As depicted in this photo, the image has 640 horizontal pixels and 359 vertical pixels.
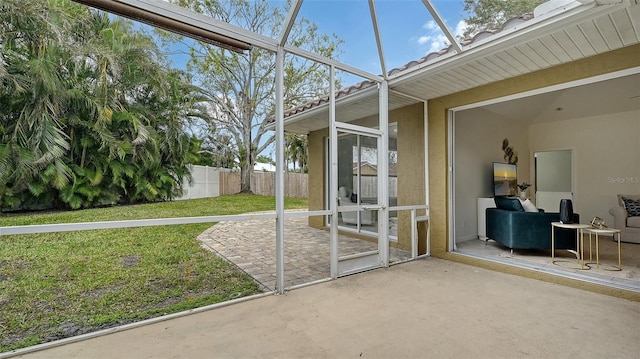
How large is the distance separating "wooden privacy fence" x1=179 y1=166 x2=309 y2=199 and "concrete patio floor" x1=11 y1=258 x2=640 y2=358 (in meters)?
9.69

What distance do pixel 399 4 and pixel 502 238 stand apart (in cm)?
397

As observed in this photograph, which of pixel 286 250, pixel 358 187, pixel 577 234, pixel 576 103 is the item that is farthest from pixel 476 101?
pixel 286 250

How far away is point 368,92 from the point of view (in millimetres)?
4316

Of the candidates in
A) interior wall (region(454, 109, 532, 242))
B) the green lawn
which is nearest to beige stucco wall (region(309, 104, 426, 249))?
interior wall (region(454, 109, 532, 242))

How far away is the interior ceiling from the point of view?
5387mm

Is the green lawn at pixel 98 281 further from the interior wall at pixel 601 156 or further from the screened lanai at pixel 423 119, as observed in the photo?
the interior wall at pixel 601 156

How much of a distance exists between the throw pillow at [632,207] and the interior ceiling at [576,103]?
1.99m

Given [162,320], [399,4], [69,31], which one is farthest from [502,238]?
[69,31]

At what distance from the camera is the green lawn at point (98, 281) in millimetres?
2746

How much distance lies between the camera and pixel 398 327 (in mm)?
2434

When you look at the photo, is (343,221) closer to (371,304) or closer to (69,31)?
(371,304)

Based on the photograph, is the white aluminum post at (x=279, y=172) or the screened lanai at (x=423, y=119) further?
the white aluminum post at (x=279, y=172)

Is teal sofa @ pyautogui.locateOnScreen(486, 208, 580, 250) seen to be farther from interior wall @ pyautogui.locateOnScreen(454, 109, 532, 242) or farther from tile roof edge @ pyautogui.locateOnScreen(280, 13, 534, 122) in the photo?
tile roof edge @ pyautogui.locateOnScreen(280, 13, 534, 122)

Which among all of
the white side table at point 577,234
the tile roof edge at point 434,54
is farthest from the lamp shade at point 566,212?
the tile roof edge at point 434,54
